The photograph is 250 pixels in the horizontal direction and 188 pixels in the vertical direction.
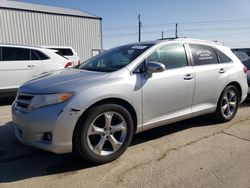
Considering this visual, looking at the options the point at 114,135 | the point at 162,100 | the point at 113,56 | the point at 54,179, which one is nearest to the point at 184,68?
the point at 162,100

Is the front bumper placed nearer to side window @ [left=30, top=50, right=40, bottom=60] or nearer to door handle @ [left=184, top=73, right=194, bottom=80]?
door handle @ [left=184, top=73, right=194, bottom=80]

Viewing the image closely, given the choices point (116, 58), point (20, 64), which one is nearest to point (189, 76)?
point (116, 58)

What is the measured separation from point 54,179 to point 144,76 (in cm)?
179

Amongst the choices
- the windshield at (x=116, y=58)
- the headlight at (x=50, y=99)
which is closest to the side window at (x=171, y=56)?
the windshield at (x=116, y=58)

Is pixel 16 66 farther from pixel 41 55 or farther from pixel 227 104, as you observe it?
pixel 227 104

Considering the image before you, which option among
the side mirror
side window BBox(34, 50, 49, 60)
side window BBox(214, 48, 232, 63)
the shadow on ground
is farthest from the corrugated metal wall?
the side mirror

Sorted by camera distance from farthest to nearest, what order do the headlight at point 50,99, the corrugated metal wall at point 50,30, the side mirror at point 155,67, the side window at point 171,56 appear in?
the corrugated metal wall at point 50,30
the side window at point 171,56
the side mirror at point 155,67
the headlight at point 50,99

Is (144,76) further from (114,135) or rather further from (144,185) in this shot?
(144,185)

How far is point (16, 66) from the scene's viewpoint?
26.6ft

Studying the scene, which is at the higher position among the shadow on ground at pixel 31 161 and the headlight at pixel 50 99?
the headlight at pixel 50 99

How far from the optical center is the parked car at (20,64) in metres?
7.93

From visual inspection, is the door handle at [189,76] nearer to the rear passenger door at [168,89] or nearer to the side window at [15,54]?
the rear passenger door at [168,89]

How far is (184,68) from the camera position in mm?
4715

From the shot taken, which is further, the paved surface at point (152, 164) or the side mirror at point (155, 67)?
the side mirror at point (155, 67)
